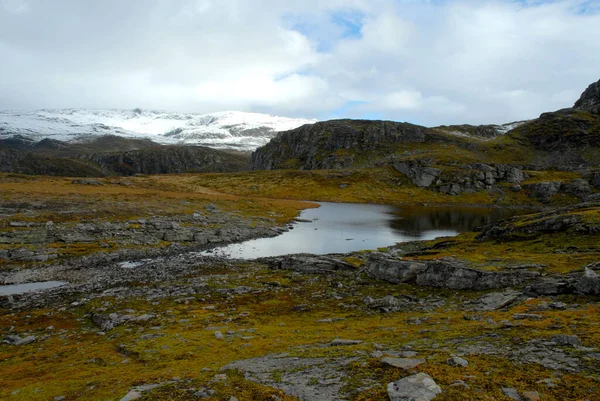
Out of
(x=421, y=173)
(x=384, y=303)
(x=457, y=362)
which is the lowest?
(x=384, y=303)

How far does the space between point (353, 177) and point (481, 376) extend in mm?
166118

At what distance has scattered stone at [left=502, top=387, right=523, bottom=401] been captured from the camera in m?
10.2

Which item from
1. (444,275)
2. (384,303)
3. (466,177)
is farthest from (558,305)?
(466,177)

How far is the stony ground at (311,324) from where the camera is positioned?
40.2 ft

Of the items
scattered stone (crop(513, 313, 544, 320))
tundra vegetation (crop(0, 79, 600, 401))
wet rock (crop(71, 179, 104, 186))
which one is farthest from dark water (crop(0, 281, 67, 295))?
wet rock (crop(71, 179, 104, 186))

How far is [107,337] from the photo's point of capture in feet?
73.4

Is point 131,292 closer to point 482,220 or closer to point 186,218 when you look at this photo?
point 186,218

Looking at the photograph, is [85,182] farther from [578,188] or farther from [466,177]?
[578,188]

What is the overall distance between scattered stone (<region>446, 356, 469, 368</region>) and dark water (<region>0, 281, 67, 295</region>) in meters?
41.0

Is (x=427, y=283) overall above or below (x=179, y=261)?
above

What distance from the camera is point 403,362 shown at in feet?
43.4

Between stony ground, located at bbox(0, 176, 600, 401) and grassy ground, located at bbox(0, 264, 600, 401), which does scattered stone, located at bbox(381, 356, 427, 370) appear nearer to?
stony ground, located at bbox(0, 176, 600, 401)

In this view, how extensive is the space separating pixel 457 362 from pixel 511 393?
2.31 metres

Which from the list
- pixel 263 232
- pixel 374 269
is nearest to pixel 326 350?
pixel 374 269
